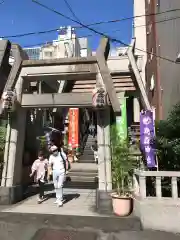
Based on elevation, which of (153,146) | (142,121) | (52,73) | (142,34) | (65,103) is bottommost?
(153,146)

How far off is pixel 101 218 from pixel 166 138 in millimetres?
2702

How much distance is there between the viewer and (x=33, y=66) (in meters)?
8.22

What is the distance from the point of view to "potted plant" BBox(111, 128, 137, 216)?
6.77 meters

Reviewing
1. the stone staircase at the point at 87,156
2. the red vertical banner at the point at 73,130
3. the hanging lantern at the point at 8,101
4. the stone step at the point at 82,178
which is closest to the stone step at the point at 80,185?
the stone step at the point at 82,178

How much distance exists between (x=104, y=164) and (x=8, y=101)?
3.40 metres

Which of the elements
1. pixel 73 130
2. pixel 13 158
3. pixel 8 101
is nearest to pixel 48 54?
pixel 73 130

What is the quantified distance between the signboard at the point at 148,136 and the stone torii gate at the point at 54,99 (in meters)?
0.82

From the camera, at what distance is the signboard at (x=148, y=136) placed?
22.1 ft

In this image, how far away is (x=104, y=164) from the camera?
24.6 feet

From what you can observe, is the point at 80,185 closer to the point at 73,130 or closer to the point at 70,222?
the point at 70,222

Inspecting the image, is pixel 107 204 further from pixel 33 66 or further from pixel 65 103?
pixel 33 66

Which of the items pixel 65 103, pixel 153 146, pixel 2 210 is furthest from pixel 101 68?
pixel 2 210

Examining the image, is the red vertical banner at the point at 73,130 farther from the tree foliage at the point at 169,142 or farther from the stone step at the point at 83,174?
the tree foliage at the point at 169,142

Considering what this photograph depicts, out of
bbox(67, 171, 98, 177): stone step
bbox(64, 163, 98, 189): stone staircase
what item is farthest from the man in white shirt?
bbox(67, 171, 98, 177): stone step
